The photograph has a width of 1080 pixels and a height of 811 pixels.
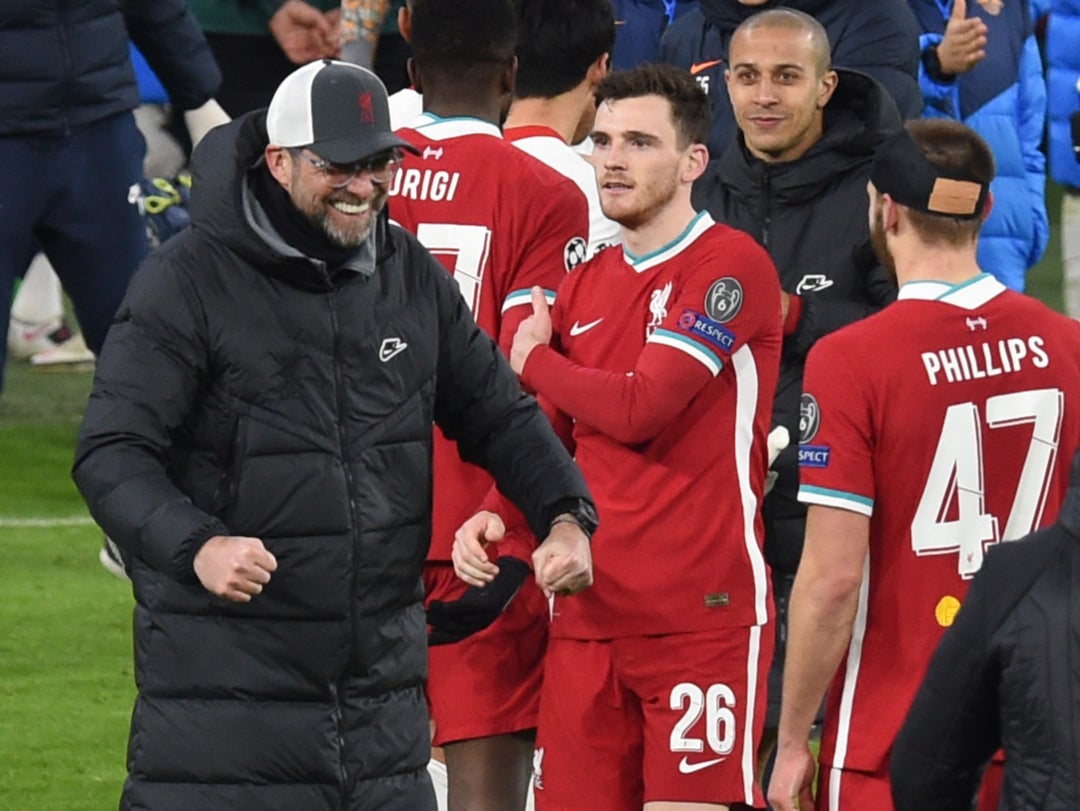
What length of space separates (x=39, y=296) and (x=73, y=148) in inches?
146

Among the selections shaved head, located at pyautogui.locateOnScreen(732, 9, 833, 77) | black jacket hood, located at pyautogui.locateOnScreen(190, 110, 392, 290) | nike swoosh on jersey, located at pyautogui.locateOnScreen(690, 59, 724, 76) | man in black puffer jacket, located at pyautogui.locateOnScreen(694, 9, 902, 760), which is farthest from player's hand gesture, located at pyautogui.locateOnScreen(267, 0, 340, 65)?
black jacket hood, located at pyautogui.locateOnScreen(190, 110, 392, 290)

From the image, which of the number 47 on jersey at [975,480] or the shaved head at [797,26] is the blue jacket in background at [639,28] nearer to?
the shaved head at [797,26]

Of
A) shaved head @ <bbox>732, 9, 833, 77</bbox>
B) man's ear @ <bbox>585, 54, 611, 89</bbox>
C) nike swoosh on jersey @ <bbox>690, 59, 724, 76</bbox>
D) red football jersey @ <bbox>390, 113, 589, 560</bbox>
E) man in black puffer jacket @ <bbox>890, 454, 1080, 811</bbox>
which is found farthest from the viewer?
nike swoosh on jersey @ <bbox>690, 59, 724, 76</bbox>

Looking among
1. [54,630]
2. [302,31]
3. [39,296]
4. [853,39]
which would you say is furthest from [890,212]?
[39,296]

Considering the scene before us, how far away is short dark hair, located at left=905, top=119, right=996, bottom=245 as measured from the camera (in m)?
4.39

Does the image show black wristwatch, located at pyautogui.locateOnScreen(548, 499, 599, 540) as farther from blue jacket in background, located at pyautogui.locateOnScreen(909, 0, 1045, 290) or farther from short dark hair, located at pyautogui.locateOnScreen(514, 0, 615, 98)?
blue jacket in background, located at pyautogui.locateOnScreen(909, 0, 1045, 290)

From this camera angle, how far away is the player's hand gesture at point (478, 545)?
4.32 metres

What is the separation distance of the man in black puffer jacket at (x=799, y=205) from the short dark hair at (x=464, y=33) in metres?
0.66

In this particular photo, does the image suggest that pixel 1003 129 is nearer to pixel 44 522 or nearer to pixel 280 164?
pixel 44 522

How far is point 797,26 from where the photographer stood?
582 cm

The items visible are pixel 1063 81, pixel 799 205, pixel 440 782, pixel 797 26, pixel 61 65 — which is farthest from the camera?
pixel 1063 81

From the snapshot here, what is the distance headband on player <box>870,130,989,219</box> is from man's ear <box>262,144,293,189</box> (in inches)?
45.8

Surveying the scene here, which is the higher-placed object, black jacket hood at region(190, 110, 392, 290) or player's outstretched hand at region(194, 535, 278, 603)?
black jacket hood at region(190, 110, 392, 290)

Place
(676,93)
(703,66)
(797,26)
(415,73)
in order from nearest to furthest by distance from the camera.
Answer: (676,93)
(415,73)
(797,26)
(703,66)
